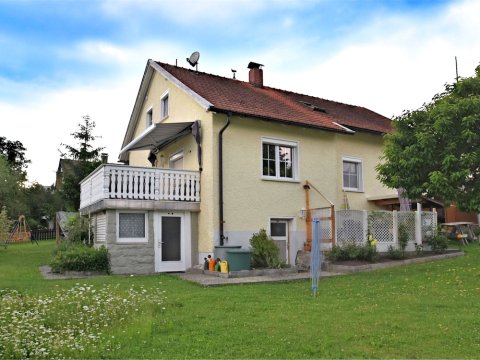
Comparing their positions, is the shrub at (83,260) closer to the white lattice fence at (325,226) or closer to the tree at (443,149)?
the white lattice fence at (325,226)

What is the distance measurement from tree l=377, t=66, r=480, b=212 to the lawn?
2.35 meters

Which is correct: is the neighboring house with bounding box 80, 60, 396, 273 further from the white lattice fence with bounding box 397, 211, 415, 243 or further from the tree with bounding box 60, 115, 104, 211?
the tree with bounding box 60, 115, 104, 211

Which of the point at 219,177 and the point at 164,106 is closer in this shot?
the point at 219,177

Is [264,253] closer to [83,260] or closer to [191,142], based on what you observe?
[191,142]

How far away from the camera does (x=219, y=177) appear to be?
15.8 metres

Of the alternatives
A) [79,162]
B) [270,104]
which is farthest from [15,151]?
[270,104]

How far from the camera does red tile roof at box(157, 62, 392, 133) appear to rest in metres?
16.8

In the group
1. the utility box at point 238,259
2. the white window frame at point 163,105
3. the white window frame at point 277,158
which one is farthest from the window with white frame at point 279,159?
the white window frame at point 163,105

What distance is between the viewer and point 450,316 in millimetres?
7508

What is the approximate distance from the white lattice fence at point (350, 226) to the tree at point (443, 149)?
10.3ft

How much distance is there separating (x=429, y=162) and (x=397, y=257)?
193 inches

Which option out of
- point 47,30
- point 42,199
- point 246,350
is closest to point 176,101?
point 47,30

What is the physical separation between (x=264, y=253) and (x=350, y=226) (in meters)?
3.46

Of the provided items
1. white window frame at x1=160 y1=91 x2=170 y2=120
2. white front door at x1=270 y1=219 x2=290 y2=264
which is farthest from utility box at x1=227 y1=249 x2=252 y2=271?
white window frame at x1=160 y1=91 x2=170 y2=120
